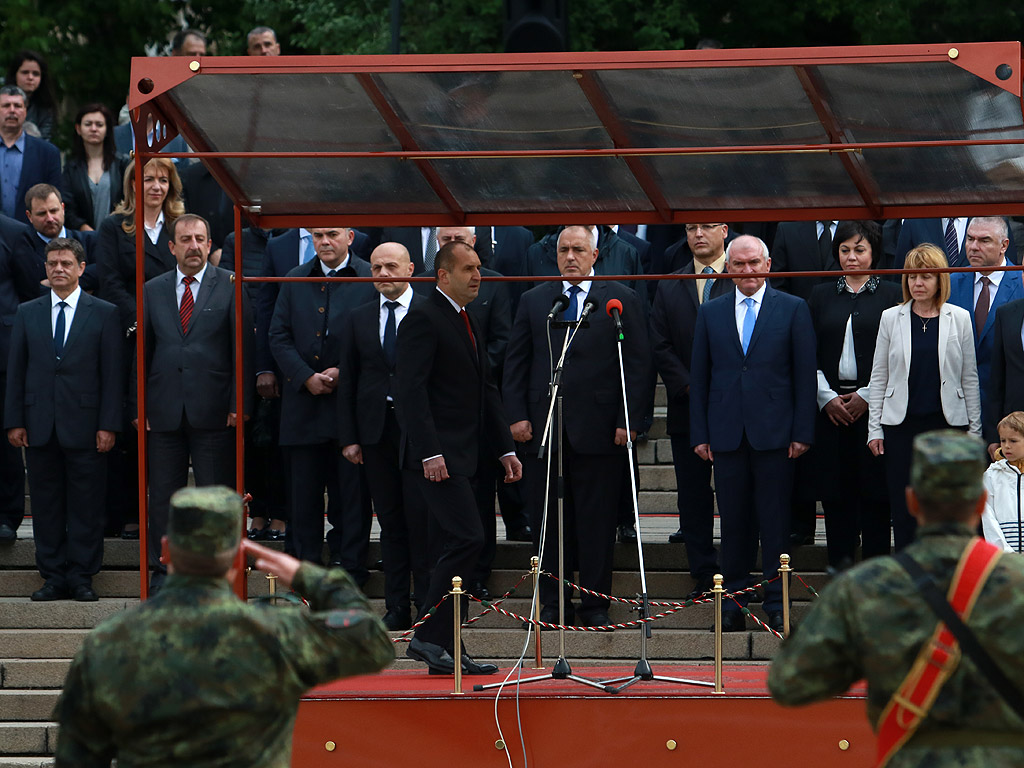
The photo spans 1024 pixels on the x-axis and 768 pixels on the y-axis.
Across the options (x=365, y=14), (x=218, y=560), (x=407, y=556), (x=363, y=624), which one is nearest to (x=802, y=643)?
(x=363, y=624)

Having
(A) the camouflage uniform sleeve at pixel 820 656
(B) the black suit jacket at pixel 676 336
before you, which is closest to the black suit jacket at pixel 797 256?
(B) the black suit jacket at pixel 676 336

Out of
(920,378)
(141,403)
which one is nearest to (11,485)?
(141,403)

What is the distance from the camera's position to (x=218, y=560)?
4574mm

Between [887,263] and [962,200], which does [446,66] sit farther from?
[887,263]

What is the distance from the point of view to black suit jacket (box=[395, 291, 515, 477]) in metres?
8.64

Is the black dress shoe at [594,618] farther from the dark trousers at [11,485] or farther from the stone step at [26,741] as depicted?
the dark trousers at [11,485]

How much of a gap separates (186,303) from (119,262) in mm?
1009

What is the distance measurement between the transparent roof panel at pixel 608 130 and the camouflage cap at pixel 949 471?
342 cm

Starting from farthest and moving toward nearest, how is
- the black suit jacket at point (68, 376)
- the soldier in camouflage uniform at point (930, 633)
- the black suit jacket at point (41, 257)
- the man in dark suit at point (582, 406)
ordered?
1. the black suit jacket at point (41, 257)
2. the black suit jacket at point (68, 376)
3. the man in dark suit at point (582, 406)
4. the soldier in camouflage uniform at point (930, 633)

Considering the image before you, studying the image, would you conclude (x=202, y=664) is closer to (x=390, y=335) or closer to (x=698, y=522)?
(x=390, y=335)

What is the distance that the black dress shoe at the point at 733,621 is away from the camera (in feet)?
32.2

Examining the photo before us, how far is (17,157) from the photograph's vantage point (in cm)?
1248

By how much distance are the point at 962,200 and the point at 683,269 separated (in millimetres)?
2708

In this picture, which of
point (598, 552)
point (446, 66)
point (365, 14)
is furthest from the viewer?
point (365, 14)
